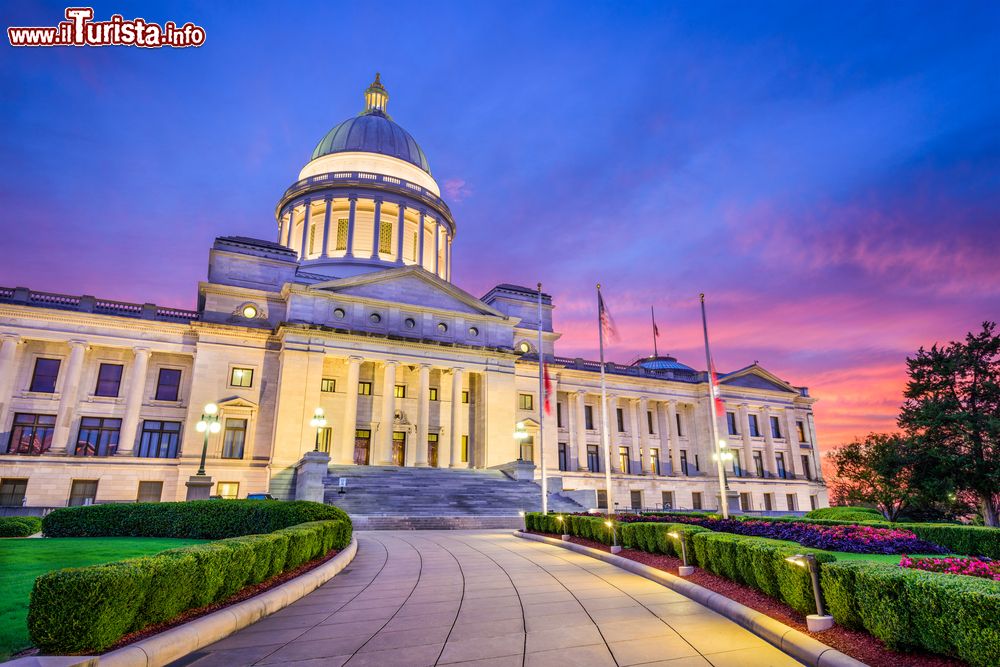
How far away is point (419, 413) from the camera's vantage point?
1726 inches

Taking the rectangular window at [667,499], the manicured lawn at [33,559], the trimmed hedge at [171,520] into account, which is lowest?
the rectangular window at [667,499]

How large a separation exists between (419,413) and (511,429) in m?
8.43

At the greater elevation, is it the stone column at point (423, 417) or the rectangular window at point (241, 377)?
the rectangular window at point (241, 377)

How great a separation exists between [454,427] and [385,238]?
25869 mm

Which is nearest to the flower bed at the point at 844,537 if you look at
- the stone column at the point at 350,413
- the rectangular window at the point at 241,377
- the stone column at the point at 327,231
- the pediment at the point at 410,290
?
the stone column at the point at 350,413

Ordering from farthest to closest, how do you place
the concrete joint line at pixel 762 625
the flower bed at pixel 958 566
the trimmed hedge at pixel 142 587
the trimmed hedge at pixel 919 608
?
the flower bed at pixel 958 566
the concrete joint line at pixel 762 625
the trimmed hedge at pixel 142 587
the trimmed hedge at pixel 919 608

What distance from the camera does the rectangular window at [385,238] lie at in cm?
5922

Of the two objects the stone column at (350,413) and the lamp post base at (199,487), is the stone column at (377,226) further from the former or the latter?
the lamp post base at (199,487)

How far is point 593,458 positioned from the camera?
56500 mm

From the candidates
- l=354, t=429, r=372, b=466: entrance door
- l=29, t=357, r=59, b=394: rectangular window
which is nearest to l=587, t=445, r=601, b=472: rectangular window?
l=354, t=429, r=372, b=466: entrance door

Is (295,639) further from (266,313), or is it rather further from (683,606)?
(266,313)

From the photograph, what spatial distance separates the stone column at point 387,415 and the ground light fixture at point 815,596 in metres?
36.0

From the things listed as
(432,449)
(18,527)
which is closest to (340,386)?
(432,449)

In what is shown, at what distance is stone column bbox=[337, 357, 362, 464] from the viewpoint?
40.7 metres
